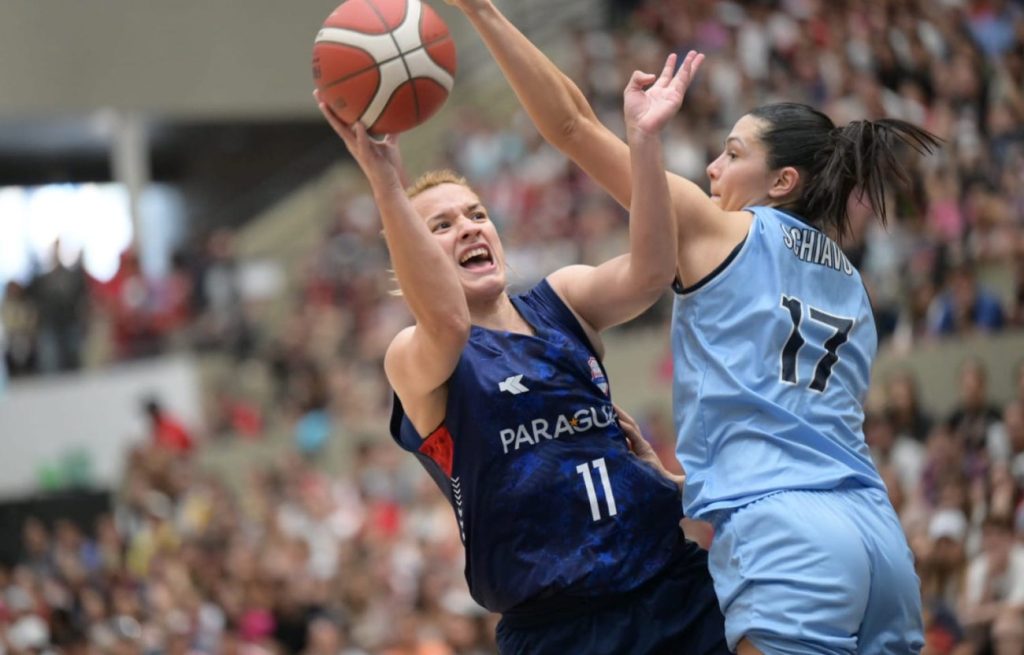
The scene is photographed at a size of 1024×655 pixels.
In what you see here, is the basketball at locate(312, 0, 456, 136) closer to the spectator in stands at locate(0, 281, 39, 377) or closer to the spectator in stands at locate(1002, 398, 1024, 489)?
the spectator in stands at locate(1002, 398, 1024, 489)

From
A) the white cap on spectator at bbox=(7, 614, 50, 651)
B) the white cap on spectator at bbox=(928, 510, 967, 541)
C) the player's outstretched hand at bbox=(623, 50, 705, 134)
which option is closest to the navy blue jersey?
the player's outstretched hand at bbox=(623, 50, 705, 134)

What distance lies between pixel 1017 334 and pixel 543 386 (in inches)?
252

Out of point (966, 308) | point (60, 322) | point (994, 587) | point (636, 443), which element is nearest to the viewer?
point (636, 443)

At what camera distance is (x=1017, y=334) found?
9.78 m

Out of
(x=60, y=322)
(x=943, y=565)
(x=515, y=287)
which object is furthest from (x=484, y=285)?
(x=60, y=322)

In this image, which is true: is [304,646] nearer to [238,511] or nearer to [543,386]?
[238,511]

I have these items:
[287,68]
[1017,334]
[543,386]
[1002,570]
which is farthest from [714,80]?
[543,386]

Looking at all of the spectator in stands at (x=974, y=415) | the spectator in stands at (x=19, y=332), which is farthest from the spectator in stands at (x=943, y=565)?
the spectator in stands at (x=19, y=332)

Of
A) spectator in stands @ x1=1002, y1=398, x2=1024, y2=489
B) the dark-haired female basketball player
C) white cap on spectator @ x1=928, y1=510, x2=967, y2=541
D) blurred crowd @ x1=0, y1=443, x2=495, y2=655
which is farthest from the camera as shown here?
blurred crowd @ x1=0, y1=443, x2=495, y2=655

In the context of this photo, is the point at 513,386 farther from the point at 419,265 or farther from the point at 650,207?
the point at 650,207

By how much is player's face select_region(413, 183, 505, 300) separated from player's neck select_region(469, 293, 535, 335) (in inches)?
2.2

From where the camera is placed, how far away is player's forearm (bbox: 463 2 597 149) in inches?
159

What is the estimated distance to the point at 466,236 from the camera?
4328 mm

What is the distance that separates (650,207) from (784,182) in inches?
22.0
